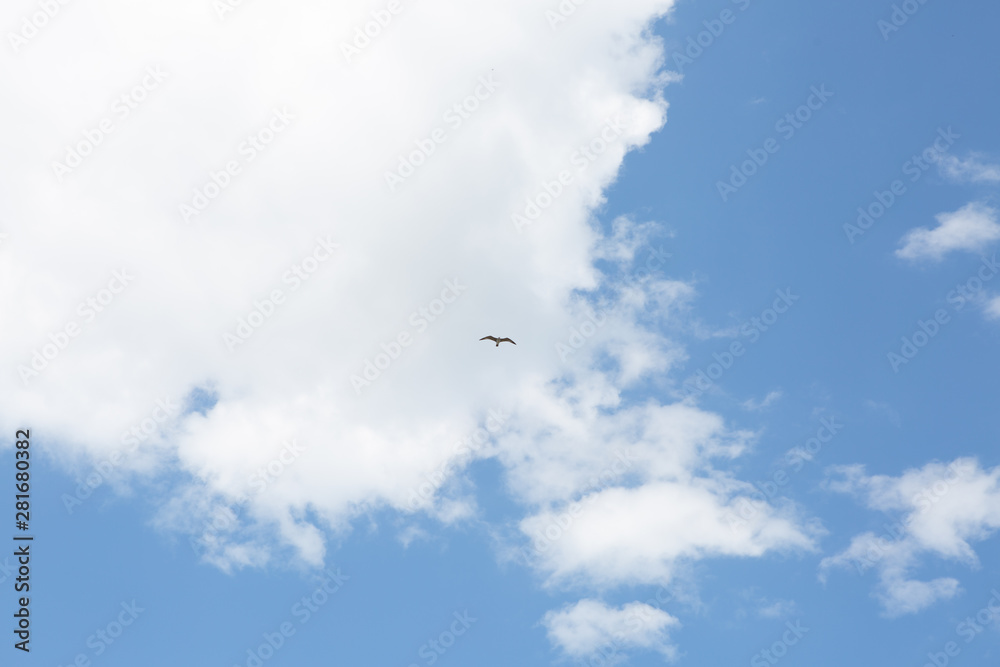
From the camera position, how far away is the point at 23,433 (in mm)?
86062

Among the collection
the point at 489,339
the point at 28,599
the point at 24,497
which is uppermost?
the point at 489,339

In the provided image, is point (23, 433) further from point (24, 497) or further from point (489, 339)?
point (489, 339)

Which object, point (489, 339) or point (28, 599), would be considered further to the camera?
point (489, 339)

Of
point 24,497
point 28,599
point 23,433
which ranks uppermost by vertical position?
point 23,433

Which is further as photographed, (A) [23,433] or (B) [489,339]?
(B) [489,339]

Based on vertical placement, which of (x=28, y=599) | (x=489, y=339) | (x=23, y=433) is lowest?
(x=28, y=599)

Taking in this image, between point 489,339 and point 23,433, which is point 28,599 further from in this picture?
point 489,339

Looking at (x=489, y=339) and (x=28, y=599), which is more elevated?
(x=489, y=339)

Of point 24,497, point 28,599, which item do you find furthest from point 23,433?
point 28,599

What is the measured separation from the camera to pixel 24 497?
270 ft

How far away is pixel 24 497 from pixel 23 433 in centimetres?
951

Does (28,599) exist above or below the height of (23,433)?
below

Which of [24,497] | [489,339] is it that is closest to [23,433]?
[24,497]

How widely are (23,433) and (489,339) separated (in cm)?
6877
